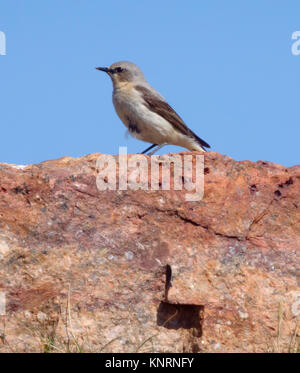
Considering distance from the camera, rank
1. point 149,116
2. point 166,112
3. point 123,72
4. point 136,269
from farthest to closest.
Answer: point 123,72, point 166,112, point 149,116, point 136,269

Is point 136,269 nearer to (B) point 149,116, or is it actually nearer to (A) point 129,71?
(B) point 149,116

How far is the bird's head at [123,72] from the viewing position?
33.5ft

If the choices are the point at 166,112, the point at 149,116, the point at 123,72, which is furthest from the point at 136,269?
the point at 123,72

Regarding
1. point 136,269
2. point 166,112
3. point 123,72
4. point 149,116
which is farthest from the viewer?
point 123,72

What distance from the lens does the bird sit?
945cm

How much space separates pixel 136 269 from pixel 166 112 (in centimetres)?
431

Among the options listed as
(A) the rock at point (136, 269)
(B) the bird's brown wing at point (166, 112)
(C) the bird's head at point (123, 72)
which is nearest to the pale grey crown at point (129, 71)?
(C) the bird's head at point (123, 72)

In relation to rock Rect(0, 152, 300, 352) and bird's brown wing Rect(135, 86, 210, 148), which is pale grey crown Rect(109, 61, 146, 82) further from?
rock Rect(0, 152, 300, 352)

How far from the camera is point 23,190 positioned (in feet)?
20.0

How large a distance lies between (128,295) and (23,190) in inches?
57.5

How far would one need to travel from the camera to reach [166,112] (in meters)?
9.77

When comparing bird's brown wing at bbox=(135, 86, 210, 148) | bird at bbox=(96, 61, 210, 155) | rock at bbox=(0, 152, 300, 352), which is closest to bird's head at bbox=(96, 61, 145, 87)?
bird at bbox=(96, 61, 210, 155)
